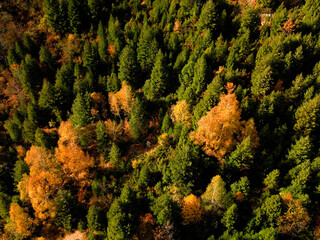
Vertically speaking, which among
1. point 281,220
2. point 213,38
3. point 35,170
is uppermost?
point 213,38

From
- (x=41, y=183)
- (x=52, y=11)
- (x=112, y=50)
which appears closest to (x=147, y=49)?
(x=112, y=50)

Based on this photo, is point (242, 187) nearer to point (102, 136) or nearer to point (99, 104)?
point (102, 136)

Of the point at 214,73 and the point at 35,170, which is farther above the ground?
the point at 214,73

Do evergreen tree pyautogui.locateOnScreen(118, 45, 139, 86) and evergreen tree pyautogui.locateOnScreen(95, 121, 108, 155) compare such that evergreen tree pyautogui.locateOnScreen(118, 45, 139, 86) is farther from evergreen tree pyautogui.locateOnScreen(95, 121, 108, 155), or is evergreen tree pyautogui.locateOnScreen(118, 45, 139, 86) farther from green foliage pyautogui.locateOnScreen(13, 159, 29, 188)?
green foliage pyautogui.locateOnScreen(13, 159, 29, 188)

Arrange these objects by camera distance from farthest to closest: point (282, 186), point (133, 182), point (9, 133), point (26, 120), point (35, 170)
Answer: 1. point (9, 133)
2. point (26, 120)
3. point (35, 170)
4. point (133, 182)
5. point (282, 186)

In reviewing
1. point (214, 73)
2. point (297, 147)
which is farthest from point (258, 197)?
point (214, 73)

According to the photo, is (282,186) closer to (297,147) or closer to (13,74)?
(297,147)

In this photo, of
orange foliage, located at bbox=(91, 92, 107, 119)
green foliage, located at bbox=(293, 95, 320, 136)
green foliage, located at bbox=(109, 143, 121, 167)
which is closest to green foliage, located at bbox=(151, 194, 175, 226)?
green foliage, located at bbox=(109, 143, 121, 167)

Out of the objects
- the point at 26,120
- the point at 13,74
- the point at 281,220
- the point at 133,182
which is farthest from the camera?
the point at 13,74
